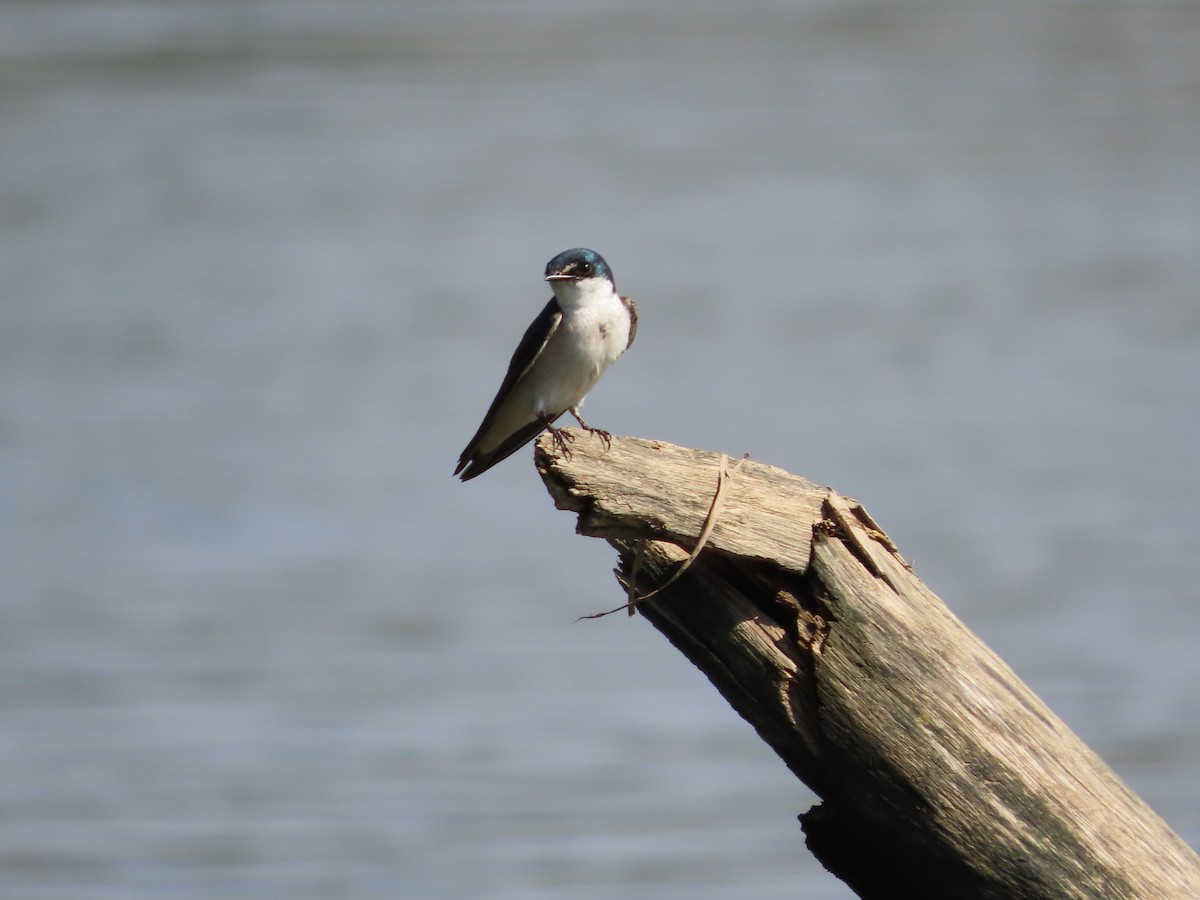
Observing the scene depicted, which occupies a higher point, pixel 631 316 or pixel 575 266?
pixel 575 266

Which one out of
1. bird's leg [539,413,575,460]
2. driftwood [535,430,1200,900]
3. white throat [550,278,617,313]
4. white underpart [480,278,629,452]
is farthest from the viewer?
white throat [550,278,617,313]

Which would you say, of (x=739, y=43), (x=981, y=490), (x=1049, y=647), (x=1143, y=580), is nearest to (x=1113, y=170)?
(x=739, y=43)

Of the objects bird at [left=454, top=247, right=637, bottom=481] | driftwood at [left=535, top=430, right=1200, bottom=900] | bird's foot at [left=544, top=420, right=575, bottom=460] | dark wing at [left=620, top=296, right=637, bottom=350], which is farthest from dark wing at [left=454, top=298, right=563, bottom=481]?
driftwood at [left=535, top=430, right=1200, bottom=900]

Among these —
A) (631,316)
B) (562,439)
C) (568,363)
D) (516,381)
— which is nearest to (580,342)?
(568,363)

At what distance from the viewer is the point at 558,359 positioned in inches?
190

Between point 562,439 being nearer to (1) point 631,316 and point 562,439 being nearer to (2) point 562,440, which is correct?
(2) point 562,440

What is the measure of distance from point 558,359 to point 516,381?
0.44ft

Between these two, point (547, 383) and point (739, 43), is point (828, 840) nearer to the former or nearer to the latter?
point (547, 383)

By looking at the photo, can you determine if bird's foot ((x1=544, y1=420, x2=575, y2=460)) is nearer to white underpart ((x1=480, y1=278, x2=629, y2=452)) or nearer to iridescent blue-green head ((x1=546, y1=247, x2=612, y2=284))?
white underpart ((x1=480, y1=278, x2=629, y2=452))

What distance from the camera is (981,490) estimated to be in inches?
505

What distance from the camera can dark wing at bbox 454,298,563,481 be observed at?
4828mm

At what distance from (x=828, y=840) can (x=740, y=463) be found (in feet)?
2.55

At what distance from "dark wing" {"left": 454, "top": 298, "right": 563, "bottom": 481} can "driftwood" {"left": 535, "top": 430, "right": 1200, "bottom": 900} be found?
123 cm

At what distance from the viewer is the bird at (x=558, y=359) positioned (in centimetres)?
483
